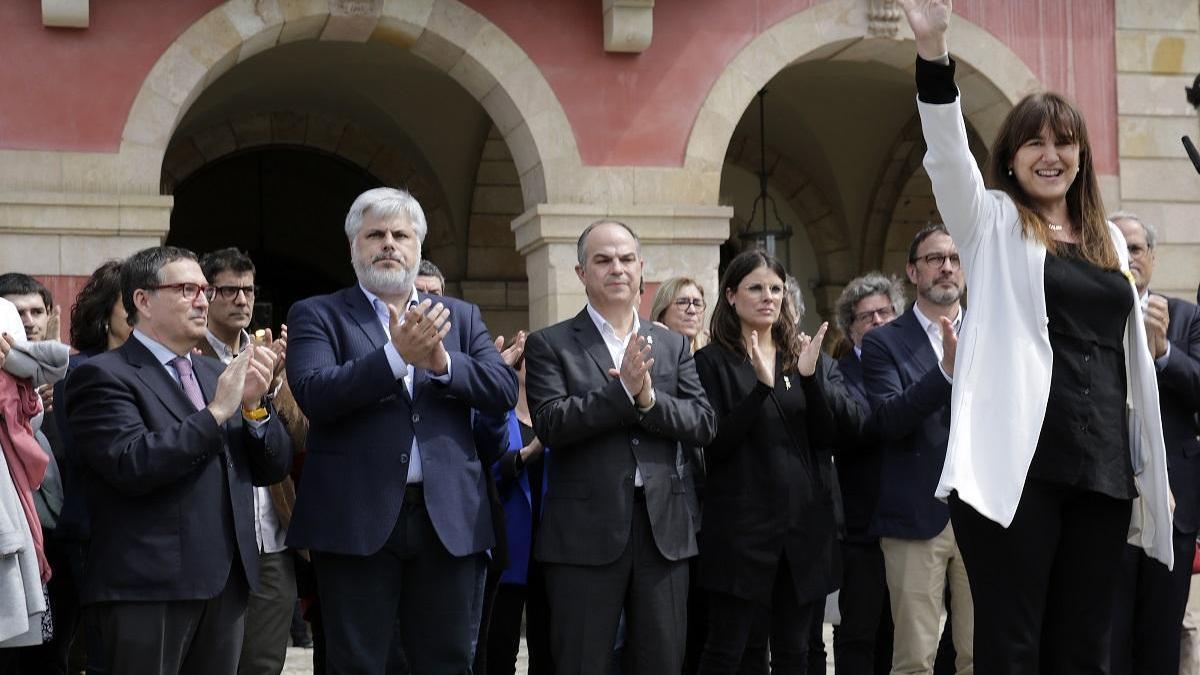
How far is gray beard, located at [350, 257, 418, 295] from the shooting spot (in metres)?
4.25

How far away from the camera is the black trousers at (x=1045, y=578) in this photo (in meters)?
3.04

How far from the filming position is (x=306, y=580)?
16.2 feet

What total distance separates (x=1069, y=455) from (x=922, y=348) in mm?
2447

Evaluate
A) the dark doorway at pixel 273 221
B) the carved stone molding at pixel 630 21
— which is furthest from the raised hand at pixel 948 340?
the dark doorway at pixel 273 221

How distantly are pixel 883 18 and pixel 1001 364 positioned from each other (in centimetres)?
664

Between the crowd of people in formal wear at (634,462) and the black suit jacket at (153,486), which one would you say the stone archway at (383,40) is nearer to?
the crowd of people in formal wear at (634,462)

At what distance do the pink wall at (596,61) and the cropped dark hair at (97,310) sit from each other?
3418mm

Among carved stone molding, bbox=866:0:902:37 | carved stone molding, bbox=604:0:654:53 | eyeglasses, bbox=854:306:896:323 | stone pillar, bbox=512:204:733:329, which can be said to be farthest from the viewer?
carved stone molding, bbox=866:0:902:37

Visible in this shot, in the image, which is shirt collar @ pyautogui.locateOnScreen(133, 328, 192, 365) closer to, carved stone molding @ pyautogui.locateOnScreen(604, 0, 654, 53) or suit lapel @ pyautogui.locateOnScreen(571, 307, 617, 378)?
suit lapel @ pyautogui.locateOnScreen(571, 307, 617, 378)

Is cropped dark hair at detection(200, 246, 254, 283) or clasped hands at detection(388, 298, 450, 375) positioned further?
cropped dark hair at detection(200, 246, 254, 283)

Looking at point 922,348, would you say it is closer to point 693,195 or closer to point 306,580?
point 306,580

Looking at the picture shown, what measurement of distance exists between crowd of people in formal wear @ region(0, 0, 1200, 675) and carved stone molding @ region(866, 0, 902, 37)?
13.3 feet

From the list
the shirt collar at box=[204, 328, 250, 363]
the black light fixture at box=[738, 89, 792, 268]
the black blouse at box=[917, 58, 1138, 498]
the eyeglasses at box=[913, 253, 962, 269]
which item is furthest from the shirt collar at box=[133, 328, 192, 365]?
the black light fixture at box=[738, 89, 792, 268]

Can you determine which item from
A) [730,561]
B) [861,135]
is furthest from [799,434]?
[861,135]
